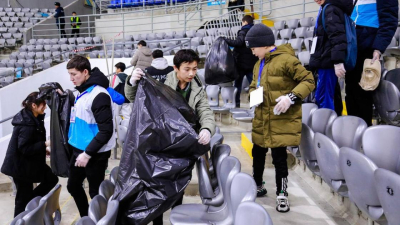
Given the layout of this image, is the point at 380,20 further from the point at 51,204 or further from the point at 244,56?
the point at 51,204

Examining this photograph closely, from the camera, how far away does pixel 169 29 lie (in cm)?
970

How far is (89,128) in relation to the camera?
6.60 feet

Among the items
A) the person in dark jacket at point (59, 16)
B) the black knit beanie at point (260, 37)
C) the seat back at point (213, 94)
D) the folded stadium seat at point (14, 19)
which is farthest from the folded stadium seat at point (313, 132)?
the folded stadium seat at point (14, 19)

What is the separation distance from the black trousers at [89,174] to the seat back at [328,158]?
106 cm

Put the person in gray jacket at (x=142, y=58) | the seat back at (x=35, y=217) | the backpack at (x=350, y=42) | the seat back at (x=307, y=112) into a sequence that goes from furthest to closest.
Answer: the person in gray jacket at (x=142, y=58) → the seat back at (x=307, y=112) → the backpack at (x=350, y=42) → the seat back at (x=35, y=217)

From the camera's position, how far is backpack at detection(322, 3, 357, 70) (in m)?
2.26

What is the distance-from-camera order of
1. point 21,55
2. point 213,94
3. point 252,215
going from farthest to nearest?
point 21,55 < point 213,94 < point 252,215

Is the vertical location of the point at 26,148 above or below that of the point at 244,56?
below

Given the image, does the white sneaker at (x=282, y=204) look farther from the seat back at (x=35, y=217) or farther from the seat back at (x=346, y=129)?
the seat back at (x=35, y=217)

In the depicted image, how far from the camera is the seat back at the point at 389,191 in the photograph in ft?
3.94

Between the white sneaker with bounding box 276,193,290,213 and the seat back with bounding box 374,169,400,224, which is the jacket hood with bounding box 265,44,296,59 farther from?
the seat back with bounding box 374,169,400,224

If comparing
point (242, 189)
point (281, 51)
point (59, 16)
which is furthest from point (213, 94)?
point (59, 16)

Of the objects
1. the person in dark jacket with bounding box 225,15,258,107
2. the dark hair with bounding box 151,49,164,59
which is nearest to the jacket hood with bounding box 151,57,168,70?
the dark hair with bounding box 151,49,164,59

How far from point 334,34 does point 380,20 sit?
33 cm
